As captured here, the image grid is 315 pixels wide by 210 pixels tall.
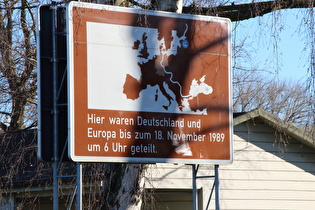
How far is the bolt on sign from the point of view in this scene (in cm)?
844

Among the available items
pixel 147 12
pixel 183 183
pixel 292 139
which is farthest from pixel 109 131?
pixel 292 139

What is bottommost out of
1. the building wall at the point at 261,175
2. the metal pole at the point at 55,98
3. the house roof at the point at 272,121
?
the building wall at the point at 261,175

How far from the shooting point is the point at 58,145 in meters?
8.47

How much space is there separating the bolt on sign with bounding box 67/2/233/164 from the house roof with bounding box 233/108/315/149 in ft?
18.1

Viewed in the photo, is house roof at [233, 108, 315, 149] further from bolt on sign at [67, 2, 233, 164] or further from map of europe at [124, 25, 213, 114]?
map of europe at [124, 25, 213, 114]

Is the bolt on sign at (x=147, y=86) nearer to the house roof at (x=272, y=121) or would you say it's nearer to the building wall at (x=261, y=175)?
the building wall at (x=261, y=175)

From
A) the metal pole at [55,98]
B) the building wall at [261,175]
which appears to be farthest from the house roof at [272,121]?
the metal pole at [55,98]

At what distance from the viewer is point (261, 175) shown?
15664 millimetres

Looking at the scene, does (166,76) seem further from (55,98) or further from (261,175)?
(261,175)

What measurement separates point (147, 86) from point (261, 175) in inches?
290

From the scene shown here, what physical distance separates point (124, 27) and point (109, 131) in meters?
1.37

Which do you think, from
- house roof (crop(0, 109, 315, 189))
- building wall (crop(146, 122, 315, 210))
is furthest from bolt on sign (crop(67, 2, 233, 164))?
building wall (crop(146, 122, 315, 210))

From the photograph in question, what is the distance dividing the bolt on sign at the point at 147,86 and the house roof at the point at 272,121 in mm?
5520

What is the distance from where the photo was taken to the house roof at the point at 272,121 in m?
15.1
